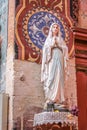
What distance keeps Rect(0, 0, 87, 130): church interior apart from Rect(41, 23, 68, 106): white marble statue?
0.20 meters

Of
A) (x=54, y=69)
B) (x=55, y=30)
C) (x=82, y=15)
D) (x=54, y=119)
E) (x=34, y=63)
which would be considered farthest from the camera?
(x=82, y=15)

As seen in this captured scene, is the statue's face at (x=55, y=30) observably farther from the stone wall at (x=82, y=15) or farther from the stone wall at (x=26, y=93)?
the stone wall at (x=82, y=15)

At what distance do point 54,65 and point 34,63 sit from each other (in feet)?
1.57

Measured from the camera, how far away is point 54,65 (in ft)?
19.5

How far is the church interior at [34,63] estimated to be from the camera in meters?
5.94

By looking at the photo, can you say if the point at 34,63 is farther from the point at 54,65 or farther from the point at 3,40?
the point at 3,40

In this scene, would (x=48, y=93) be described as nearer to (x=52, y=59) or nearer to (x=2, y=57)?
(x=52, y=59)

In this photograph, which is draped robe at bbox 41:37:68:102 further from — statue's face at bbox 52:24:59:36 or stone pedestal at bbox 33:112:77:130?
stone pedestal at bbox 33:112:77:130

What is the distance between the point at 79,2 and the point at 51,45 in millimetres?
1476

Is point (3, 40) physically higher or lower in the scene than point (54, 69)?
higher

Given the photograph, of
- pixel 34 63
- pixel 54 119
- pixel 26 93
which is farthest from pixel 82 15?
pixel 54 119

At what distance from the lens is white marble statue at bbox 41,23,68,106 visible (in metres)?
5.87

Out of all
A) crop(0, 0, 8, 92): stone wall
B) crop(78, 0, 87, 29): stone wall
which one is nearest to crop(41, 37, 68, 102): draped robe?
crop(0, 0, 8, 92): stone wall

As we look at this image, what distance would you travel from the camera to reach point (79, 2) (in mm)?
7180
